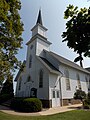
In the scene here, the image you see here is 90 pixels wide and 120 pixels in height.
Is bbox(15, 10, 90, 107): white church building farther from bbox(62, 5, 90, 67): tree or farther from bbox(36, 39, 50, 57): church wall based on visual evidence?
bbox(62, 5, 90, 67): tree

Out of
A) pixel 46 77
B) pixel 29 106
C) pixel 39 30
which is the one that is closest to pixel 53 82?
pixel 46 77

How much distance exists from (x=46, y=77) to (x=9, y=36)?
30.8ft

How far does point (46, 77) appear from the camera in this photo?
57.8ft

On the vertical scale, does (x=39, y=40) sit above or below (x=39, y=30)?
below

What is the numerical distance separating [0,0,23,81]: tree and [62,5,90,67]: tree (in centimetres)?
487

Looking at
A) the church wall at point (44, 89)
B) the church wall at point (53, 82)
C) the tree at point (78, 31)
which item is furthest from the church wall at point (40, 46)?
the tree at point (78, 31)

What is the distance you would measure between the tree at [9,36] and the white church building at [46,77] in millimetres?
4275

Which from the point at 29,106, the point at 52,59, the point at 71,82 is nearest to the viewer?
the point at 29,106

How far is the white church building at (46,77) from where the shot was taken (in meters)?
17.3

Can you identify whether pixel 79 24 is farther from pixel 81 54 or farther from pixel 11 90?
pixel 11 90

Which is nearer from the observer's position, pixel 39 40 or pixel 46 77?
pixel 46 77

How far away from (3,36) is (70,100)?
15.2 m

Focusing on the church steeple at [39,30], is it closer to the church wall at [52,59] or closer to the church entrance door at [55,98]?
the church wall at [52,59]

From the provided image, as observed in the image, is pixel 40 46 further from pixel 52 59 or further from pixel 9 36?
pixel 9 36
